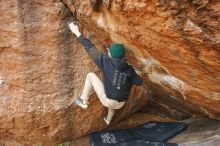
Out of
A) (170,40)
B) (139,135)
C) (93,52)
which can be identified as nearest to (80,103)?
(93,52)

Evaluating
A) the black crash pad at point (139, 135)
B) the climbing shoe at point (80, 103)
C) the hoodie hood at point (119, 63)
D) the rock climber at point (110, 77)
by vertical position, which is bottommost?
the black crash pad at point (139, 135)

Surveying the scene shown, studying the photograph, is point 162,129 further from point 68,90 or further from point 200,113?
point 68,90

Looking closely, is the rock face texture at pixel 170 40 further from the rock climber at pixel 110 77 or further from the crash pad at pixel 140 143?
the crash pad at pixel 140 143

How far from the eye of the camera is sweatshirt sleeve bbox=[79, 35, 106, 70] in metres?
5.16

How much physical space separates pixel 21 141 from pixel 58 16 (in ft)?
6.69

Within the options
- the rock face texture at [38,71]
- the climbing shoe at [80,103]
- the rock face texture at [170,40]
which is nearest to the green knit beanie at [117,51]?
the rock face texture at [170,40]

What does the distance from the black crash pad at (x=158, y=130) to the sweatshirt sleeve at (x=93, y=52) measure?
1551 millimetres

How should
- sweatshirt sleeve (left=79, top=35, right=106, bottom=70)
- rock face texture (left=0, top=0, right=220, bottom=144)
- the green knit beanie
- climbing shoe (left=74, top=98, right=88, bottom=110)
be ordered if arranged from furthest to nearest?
climbing shoe (left=74, top=98, right=88, bottom=110), sweatshirt sleeve (left=79, top=35, right=106, bottom=70), the green knit beanie, rock face texture (left=0, top=0, right=220, bottom=144)

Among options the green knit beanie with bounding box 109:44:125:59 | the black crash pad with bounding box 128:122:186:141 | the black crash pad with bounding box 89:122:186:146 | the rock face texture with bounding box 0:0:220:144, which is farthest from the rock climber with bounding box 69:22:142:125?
the black crash pad with bounding box 128:122:186:141

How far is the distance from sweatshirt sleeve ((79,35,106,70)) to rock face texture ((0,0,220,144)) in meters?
0.26

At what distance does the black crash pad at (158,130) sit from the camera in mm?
5965

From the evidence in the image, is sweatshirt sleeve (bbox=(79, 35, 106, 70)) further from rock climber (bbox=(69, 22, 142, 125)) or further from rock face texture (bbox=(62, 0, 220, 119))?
rock face texture (bbox=(62, 0, 220, 119))

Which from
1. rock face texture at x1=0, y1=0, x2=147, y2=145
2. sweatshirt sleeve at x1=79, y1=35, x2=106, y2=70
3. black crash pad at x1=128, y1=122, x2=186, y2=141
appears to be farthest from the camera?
black crash pad at x1=128, y1=122, x2=186, y2=141

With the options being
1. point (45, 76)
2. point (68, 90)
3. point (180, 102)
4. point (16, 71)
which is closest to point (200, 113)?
point (180, 102)
